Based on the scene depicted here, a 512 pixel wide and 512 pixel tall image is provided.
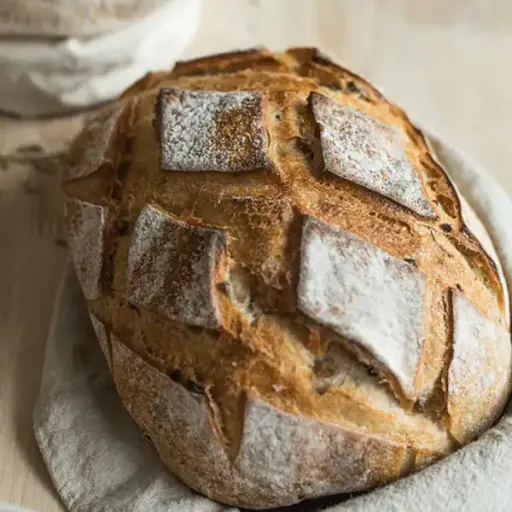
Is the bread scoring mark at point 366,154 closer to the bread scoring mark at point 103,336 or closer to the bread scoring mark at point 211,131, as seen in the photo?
the bread scoring mark at point 211,131

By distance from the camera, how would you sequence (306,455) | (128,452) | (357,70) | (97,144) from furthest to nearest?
(357,70), (97,144), (128,452), (306,455)

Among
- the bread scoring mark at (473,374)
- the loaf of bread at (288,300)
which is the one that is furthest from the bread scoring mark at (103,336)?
the bread scoring mark at (473,374)

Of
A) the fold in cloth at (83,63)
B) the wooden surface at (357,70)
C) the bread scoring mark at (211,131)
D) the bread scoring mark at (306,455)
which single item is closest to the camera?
the bread scoring mark at (306,455)

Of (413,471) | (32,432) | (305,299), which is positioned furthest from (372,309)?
(32,432)

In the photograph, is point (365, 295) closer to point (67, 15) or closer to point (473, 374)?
point (473, 374)

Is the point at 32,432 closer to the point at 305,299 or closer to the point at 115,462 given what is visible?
the point at 115,462

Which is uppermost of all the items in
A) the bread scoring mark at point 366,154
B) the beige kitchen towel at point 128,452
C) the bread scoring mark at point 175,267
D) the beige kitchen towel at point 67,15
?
the bread scoring mark at point 366,154

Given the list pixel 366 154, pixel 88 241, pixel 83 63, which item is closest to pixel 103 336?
pixel 88 241
